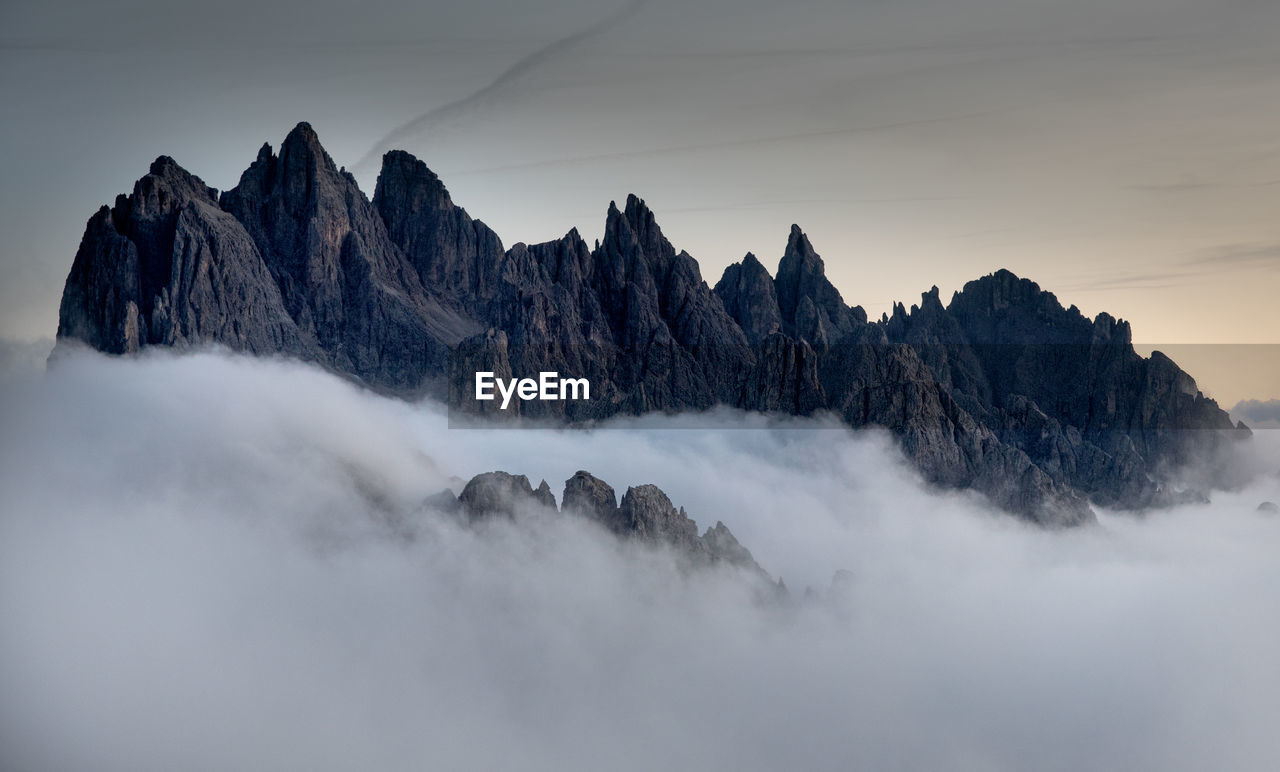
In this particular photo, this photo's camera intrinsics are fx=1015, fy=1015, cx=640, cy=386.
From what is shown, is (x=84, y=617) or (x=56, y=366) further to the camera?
(x=56, y=366)

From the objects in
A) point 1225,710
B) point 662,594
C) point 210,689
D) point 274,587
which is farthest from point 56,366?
point 1225,710

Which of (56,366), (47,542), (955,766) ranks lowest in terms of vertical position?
(955,766)

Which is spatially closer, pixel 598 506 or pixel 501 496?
pixel 501 496

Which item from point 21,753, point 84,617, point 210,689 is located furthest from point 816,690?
point 21,753

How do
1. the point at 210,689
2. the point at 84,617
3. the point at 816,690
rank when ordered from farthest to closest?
the point at 816,690, the point at 210,689, the point at 84,617

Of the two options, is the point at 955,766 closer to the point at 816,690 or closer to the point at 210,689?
the point at 816,690

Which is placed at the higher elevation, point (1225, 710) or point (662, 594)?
point (662, 594)

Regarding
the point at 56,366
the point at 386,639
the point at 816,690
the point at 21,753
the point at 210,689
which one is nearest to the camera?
the point at 21,753

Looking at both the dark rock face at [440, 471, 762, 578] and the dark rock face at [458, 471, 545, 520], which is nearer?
the dark rock face at [440, 471, 762, 578]

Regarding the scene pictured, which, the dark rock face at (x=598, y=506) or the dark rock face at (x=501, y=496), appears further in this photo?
the dark rock face at (x=501, y=496)

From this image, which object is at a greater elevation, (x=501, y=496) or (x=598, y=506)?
(x=501, y=496)
